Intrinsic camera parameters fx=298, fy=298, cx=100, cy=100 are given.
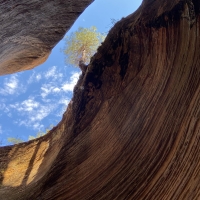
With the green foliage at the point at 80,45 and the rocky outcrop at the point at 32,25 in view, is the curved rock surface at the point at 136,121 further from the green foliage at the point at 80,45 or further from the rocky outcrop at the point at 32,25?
the green foliage at the point at 80,45

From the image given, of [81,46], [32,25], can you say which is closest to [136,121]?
[32,25]

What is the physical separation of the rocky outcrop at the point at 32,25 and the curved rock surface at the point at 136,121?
1.34m

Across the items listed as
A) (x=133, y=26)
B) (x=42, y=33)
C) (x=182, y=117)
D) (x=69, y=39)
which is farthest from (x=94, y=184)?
(x=69, y=39)

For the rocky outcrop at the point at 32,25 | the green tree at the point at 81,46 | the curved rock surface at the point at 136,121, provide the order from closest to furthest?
the curved rock surface at the point at 136,121 → the rocky outcrop at the point at 32,25 → the green tree at the point at 81,46

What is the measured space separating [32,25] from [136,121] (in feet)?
9.74

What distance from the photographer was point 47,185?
408cm

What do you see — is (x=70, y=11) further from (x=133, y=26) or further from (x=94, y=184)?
(x=94, y=184)

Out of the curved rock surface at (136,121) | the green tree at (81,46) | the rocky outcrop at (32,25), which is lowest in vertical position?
the curved rock surface at (136,121)

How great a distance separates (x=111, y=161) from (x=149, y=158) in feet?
2.18

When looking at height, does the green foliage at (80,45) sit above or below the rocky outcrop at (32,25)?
above

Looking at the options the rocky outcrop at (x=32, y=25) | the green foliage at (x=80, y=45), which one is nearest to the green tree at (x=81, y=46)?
the green foliage at (x=80, y=45)

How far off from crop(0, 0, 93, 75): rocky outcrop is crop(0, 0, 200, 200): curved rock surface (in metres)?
1.34

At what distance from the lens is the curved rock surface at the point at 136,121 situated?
2834mm

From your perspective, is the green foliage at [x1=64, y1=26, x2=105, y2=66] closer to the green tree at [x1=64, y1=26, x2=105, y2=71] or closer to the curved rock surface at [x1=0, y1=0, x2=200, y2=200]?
the green tree at [x1=64, y1=26, x2=105, y2=71]
